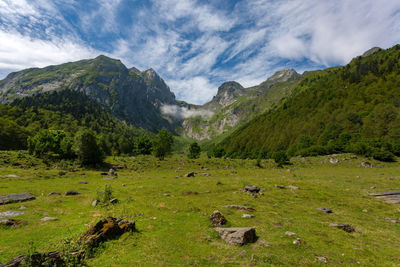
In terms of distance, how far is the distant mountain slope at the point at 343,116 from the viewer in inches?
3521

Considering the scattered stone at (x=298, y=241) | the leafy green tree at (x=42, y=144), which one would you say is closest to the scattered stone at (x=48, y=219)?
the scattered stone at (x=298, y=241)

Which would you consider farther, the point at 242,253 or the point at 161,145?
the point at 161,145

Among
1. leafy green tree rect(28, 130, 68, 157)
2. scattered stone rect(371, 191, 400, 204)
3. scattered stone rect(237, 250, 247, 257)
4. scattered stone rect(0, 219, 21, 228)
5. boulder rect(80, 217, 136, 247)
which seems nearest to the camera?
scattered stone rect(237, 250, 247, 257)

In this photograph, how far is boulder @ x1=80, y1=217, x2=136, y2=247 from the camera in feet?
37.5

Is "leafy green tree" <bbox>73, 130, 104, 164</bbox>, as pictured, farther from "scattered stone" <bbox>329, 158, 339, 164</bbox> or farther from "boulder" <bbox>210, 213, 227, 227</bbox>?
"scattered stone" <bbox>329, 158, 339, 164</bbox>

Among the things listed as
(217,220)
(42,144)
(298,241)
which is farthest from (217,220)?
(42,144)

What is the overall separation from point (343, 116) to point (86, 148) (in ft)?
503

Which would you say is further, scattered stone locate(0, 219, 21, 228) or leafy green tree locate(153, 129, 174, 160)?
leafy green tree locate(153, 129, 174, 160)

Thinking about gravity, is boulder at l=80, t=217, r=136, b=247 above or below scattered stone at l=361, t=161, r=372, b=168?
below

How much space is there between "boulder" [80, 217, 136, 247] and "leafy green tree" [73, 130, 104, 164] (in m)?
49.2

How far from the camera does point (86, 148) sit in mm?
53156

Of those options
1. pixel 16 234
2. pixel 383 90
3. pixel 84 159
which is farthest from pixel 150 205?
pixel 383 90

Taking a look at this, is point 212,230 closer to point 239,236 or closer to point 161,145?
point 239,236

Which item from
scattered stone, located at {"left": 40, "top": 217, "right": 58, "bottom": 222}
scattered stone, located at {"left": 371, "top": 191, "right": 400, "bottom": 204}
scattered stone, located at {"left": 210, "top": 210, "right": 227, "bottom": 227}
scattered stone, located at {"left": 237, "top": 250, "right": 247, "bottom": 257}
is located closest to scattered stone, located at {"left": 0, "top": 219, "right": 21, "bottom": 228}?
scattered stone, located at {"left": 40, "top": 217, "right": 58, "bottom": 222}
